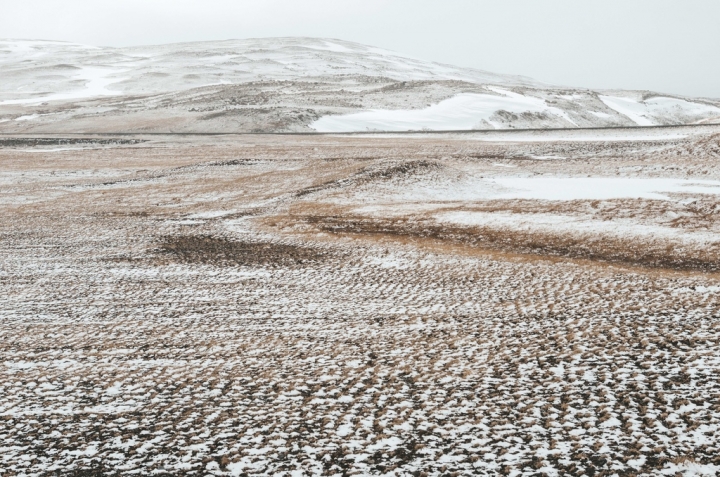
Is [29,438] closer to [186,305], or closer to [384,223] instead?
[186,305]

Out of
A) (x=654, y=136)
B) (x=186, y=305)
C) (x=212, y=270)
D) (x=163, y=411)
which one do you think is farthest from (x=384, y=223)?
(x=654, y=136)

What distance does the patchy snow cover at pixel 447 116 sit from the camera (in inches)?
3091

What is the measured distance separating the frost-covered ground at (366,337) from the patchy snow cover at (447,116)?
1958 inches

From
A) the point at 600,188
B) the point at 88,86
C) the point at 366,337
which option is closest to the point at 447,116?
the point at 600,188

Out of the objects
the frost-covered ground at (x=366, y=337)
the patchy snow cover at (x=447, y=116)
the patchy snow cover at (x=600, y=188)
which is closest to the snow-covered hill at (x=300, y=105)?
the patchy snow cover at (x=447, y=116)

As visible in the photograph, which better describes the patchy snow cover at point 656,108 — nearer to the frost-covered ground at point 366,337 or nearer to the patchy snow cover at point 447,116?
the patchy snow cover at point 447,116

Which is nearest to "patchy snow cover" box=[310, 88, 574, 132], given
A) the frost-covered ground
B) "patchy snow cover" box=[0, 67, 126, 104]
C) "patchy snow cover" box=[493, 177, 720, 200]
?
"patchy snow cover" box=[493, 177, 720, 200]

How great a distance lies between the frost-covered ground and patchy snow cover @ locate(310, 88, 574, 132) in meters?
49.7

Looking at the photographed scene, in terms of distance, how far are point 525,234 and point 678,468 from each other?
1601 cm

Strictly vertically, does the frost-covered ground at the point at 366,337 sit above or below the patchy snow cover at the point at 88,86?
below

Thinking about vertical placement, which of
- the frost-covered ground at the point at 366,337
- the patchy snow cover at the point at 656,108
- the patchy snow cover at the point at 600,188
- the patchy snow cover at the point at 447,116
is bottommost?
the frost-covered ground at the point at 366,337

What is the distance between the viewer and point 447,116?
279 feet

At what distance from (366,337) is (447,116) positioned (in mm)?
76403

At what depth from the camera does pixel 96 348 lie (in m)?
11.9
